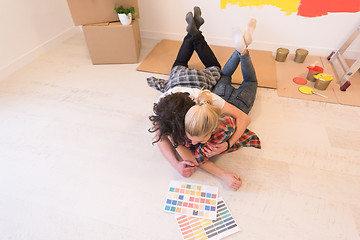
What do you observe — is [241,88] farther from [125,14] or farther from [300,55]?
[125,14]

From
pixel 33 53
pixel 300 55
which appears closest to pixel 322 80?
pixel 300 55

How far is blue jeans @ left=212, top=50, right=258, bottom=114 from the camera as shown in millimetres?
1251

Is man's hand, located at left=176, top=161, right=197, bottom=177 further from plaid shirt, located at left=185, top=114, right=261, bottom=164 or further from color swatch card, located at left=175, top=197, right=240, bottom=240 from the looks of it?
color swatch card, located at left=175, top=197, right=240, bottom=240

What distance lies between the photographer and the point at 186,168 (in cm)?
101

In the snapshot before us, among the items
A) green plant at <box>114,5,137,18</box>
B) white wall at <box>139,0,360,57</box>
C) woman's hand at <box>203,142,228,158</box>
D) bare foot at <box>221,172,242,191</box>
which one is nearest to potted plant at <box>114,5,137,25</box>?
green plant at <box>114,5,137,18</box>

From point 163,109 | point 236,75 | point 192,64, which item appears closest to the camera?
point 163,109

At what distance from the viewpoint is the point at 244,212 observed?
0.92 metres

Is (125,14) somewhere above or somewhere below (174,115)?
above

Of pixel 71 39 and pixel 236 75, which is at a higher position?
pixel 71 39

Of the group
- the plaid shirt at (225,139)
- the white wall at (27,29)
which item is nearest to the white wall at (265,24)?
the white wall at (27,29)

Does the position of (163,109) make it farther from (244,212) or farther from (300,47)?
(300,47)

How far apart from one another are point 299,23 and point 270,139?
119cm

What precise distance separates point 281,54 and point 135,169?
1.48 metres

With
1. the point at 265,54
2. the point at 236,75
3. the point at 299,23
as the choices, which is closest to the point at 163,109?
the point at 236,75
